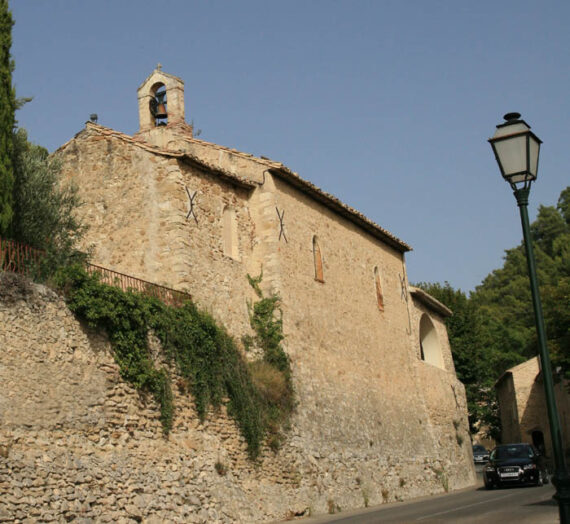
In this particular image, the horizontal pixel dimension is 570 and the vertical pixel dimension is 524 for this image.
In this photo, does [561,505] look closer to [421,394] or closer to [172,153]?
[172,153]

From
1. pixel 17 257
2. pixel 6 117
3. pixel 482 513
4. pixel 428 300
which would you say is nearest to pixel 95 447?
pixel 17 257

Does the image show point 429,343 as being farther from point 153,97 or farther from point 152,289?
point 152,289

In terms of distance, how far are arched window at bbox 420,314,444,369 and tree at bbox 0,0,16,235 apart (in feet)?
74.8

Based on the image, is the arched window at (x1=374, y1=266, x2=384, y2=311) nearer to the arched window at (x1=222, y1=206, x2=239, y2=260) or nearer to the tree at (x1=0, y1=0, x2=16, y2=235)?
the arched window at (x1=222, y1=206, x2=239, y2=260)

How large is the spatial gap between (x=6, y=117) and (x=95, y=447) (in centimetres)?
665

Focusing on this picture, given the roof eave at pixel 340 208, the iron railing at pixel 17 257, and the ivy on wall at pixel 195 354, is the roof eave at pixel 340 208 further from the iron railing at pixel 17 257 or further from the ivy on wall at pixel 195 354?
the iron railing at pixel 17 257

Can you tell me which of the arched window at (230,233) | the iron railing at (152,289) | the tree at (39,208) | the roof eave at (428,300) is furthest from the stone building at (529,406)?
the tree at (39,208)

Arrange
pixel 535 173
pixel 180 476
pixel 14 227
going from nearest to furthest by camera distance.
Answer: pixel 535 173 < pixel 180 476 < pixel 14 227

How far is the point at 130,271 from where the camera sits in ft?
61.5

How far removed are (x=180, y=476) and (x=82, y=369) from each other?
3228 mm

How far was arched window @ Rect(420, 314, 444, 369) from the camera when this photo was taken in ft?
112

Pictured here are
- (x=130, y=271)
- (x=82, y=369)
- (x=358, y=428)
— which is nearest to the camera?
(x=82, y=369)

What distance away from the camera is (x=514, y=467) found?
78.6ft

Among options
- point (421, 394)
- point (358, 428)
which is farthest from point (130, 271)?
point (421, 394)
